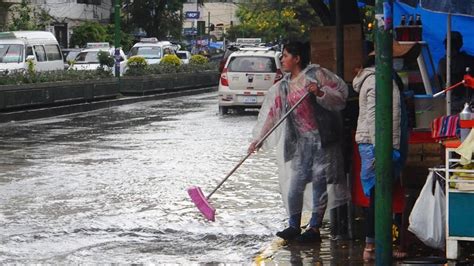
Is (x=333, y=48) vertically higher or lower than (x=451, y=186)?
higher

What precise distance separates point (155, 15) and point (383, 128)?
5318 centimetres

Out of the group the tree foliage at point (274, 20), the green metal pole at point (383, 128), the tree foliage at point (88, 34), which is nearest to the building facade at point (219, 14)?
the tree foliage at point (274, 20)

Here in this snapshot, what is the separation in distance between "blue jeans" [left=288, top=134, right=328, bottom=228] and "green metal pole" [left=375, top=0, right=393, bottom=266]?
233cm

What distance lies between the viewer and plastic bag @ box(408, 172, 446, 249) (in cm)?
825

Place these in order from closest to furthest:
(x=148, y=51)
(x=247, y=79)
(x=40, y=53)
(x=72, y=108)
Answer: (x=247, y=79), (x=72, y=108), (x=40, y=53), (x=148, y=51)

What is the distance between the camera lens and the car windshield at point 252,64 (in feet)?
85.7

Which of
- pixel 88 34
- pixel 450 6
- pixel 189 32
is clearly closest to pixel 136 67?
pixel 88 34

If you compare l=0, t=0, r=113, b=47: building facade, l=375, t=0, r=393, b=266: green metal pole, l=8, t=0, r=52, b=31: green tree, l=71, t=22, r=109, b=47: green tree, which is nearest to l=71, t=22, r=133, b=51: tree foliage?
l=71, t=22, r=109, b=47: green tree

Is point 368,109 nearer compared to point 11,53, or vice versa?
point 368,109

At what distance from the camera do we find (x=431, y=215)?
27.1 ft

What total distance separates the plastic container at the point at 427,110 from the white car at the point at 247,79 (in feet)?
52.2

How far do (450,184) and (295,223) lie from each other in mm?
1927

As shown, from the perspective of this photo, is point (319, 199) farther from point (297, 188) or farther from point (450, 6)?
point (450, 6)

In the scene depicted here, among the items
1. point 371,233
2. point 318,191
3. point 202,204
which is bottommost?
point 371,233
